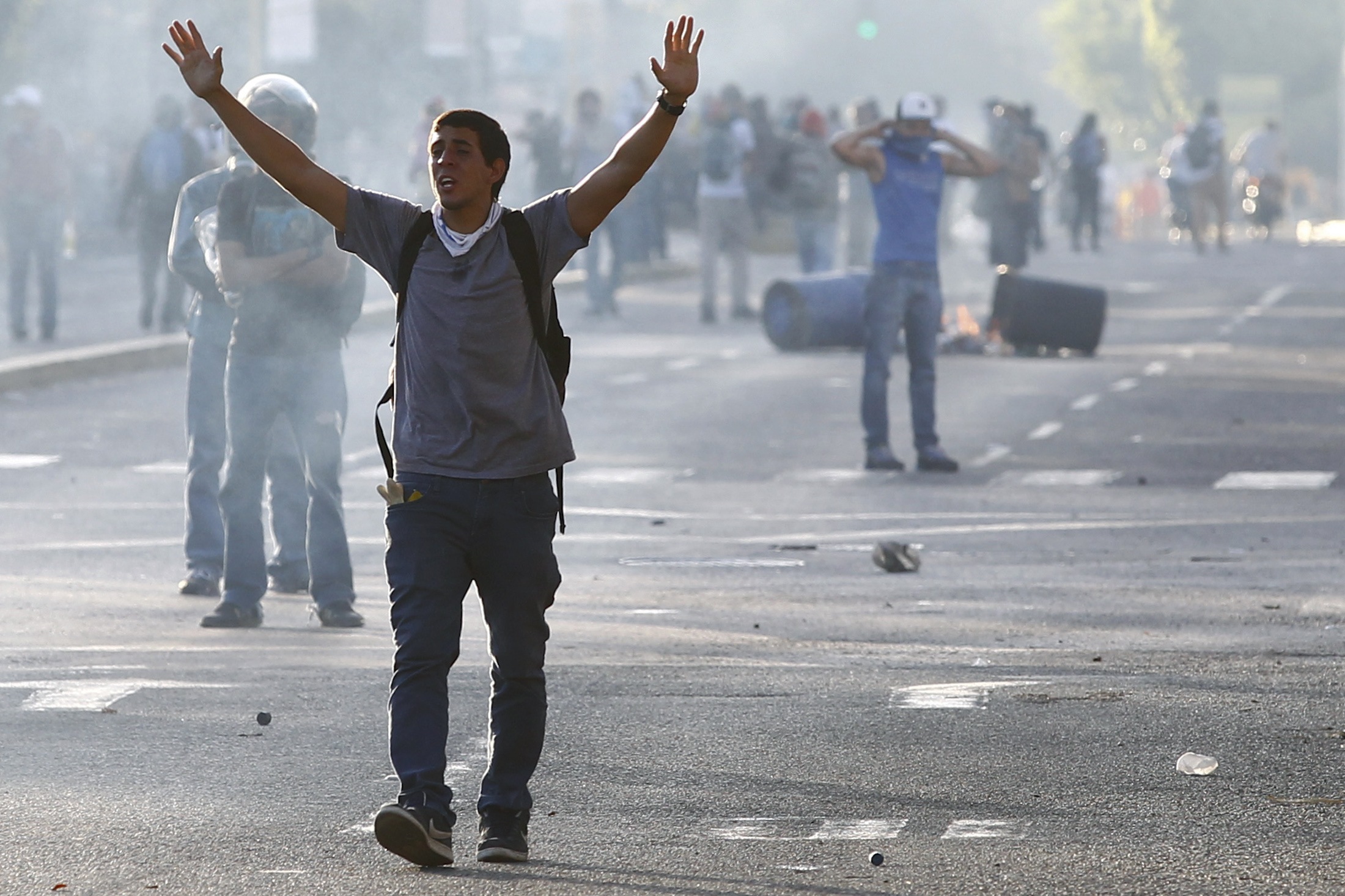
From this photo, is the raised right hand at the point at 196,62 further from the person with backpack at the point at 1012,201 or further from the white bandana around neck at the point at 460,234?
the person with backpack at the point at 1012,201

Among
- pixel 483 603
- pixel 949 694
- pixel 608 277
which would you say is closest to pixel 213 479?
pixel 949 694

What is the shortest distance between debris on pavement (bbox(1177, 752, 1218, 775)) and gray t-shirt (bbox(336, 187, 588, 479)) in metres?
1.87

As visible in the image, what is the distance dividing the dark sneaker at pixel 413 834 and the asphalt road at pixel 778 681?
0.05 meters

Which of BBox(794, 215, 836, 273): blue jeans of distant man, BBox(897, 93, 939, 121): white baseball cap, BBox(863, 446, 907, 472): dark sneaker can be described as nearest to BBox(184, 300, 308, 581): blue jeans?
BBox(863, 446, 907, 472): dark sneaker

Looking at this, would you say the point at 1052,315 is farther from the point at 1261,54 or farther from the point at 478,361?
the point at 1261,54

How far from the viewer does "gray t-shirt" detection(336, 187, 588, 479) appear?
5660 mm

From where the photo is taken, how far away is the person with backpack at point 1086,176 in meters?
38.8

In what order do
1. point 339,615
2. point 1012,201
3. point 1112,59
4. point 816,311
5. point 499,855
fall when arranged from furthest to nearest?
point 1112,59, point 1012,201, point 816,311, point 339,615, point 499,855

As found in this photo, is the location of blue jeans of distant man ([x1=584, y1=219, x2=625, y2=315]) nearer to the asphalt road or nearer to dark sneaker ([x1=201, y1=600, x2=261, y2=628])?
the asphalt road

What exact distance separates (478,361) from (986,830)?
5.08ft

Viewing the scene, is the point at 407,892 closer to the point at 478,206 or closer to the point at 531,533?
the point at 531,533

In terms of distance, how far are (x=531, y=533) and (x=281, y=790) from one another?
1120 mm

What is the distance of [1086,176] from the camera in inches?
1577

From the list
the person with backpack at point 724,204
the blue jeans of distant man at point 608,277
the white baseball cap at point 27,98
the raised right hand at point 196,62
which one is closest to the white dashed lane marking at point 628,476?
the raised right hand at point 196,62
